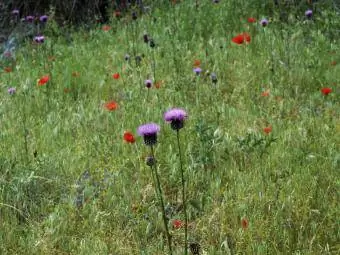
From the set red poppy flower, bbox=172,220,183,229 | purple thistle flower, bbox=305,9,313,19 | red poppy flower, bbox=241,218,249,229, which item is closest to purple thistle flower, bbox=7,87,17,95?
red poppy flower, bbox=172,220,183,229

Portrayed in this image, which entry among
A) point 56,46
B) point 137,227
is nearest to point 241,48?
point 56,46

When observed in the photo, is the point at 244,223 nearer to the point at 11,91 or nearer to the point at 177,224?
the point at 177,224

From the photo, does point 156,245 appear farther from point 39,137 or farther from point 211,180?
point 39,137

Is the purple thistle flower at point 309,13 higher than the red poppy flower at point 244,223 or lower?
higher

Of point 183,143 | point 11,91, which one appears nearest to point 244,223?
point 183,143

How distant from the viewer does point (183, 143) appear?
318 cm

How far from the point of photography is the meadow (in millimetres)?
2406

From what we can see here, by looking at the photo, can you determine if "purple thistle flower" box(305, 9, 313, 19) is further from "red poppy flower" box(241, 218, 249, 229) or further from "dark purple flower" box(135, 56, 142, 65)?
"red poppy flower" box(241, 218, 249, 229)

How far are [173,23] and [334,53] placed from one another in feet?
5.61

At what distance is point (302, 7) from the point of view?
17.8 feet

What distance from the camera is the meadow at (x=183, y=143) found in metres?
2.41

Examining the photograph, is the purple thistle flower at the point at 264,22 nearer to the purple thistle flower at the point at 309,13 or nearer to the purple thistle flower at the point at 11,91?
the purple thistle flower at the point at 309,13

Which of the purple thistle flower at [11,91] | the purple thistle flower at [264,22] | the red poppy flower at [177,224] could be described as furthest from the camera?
the purple thistle flower at [264,22]

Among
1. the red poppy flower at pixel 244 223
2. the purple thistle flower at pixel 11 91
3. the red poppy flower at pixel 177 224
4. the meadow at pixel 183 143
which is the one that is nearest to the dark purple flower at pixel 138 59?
the meadow at pixel 183 143
